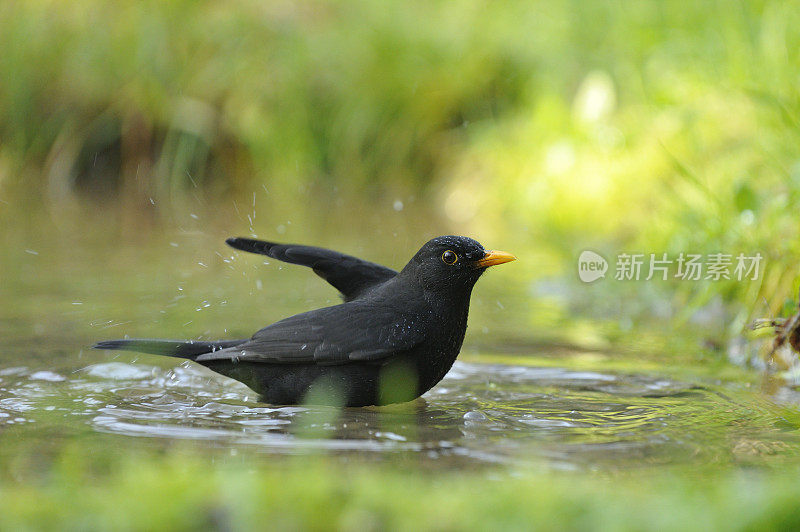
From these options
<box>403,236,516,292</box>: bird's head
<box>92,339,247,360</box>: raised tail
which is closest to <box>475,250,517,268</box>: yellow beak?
<box>403,236,516,292</box>: bird's head

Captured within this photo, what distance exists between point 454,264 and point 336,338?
55 centimetres

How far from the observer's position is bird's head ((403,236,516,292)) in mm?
3957

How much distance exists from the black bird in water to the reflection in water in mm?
95

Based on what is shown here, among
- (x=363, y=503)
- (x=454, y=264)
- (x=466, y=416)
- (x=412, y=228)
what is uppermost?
(x=412, y=228)

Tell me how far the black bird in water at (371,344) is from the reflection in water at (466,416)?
0.31 feet

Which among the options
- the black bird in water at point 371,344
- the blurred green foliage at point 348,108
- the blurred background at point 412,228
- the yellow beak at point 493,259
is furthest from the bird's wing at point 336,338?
the blurred green foliage at point 348,108

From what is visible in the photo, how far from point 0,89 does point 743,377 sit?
993 centimetres

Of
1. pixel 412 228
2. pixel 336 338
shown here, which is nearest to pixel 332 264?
pixel 336 338

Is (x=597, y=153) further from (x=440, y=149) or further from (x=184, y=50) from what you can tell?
(x=184, y=50)

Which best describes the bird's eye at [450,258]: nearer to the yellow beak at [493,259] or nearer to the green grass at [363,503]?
the yellow beak at [493,259]

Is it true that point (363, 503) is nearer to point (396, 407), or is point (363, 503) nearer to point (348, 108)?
point (396, 407)

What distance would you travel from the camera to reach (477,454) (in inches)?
119

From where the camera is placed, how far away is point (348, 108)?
41.4ft

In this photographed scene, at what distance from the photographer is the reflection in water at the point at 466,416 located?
3117 mm
